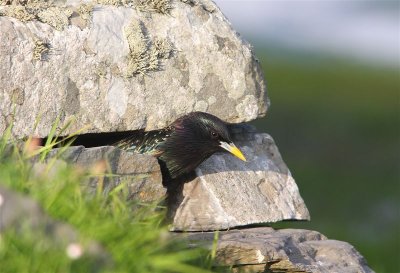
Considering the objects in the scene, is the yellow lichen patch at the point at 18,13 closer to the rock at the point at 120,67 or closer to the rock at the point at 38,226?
the rock at the point at 120,67

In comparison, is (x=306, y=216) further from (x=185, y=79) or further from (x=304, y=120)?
(x=304, y=120)

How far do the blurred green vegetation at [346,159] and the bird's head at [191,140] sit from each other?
8.41m

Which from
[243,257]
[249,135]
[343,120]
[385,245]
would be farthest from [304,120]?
[243,257]

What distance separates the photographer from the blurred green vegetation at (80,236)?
5559mm

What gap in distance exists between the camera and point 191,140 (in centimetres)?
879

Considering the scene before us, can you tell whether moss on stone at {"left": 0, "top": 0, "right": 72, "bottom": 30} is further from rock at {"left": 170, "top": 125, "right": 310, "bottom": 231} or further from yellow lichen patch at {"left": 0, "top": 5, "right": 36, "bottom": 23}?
rock at {"left": 170, "top": 125, "right": 310, "bottom": 231}

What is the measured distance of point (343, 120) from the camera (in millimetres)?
35938

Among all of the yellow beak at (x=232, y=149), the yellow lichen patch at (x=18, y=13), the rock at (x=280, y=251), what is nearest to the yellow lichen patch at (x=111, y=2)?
the yellow lichen patch at (x=18, y=13)

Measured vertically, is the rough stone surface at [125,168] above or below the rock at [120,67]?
below

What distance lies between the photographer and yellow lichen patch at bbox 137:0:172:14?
→ 8.95 meters

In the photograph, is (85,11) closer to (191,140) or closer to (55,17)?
(55,17)

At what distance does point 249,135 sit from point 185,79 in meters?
1.00

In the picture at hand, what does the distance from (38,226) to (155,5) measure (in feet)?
12.0

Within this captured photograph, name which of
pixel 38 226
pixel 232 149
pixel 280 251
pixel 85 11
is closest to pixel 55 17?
pixel 85 11
